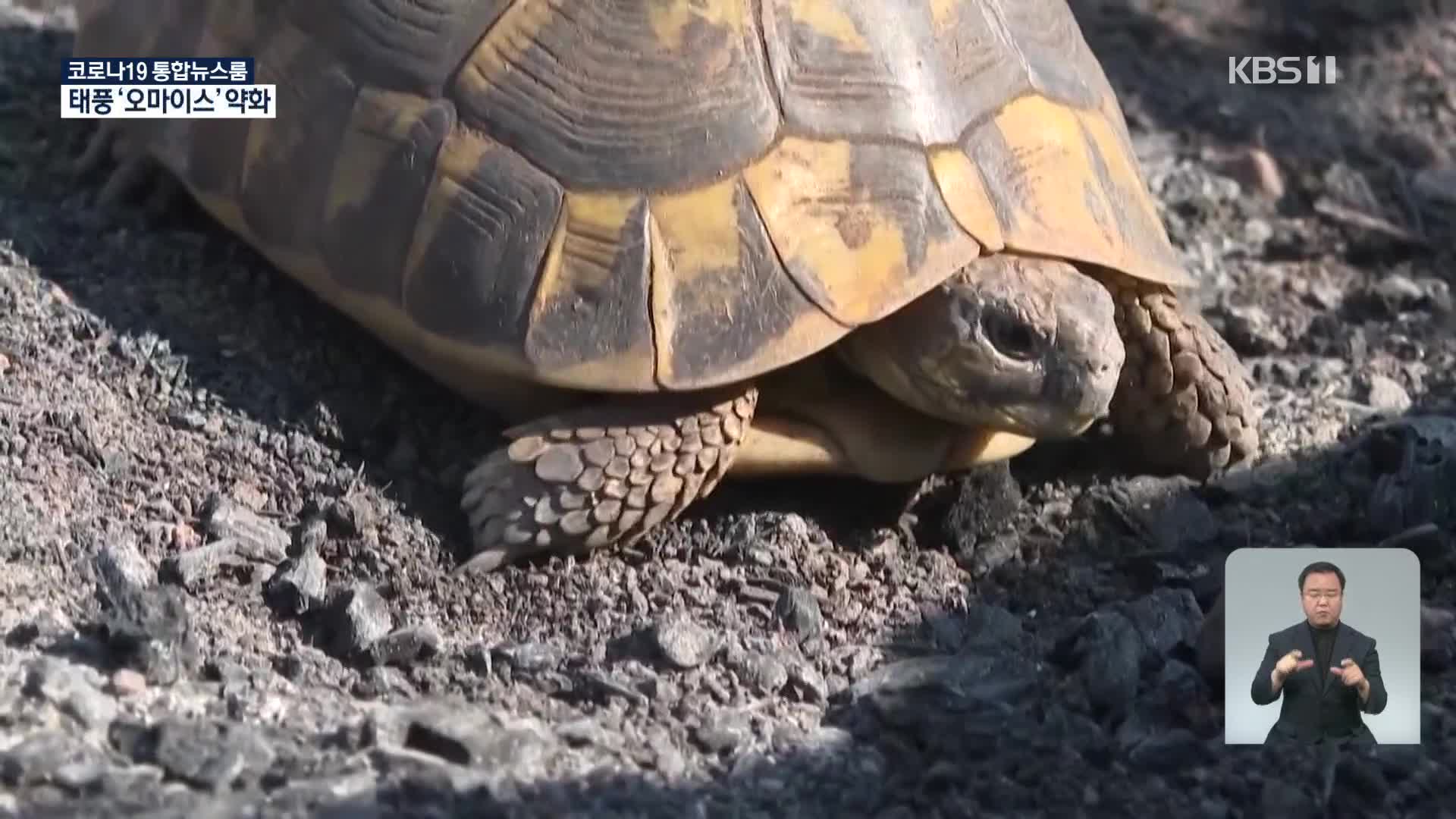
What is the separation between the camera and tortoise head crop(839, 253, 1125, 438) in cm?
316

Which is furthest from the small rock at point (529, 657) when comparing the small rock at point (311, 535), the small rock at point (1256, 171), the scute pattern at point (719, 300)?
the small rock at point (1256, 171)

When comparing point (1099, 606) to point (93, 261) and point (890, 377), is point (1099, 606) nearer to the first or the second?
point (890, 377)

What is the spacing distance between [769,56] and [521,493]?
0.97m

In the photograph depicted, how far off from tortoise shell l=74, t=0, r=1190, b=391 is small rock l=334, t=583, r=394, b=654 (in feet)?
1.75

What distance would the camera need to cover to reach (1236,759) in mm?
2650

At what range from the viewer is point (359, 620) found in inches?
111

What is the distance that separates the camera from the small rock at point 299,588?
2883 mm

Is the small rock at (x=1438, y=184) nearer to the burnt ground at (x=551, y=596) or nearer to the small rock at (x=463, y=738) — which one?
the burnt ground at (x=551, y=596)

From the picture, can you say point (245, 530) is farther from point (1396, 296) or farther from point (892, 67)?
point (1396, 296)

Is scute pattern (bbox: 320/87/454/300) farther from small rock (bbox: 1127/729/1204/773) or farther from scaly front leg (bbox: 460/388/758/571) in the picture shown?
small rock (bbox: 1127/729/1204/773)

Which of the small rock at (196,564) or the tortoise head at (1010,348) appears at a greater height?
the tortoise head at (1010,348)

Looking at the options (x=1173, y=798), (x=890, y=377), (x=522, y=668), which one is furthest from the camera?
(x=890, y=377)

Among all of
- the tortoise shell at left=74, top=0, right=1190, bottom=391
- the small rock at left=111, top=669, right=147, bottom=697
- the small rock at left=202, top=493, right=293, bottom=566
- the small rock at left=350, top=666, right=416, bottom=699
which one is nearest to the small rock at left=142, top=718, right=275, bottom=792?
the small rock at left=111, top=669, right=147, bottom=697

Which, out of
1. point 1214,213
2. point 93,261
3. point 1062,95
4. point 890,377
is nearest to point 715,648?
point 890,377
